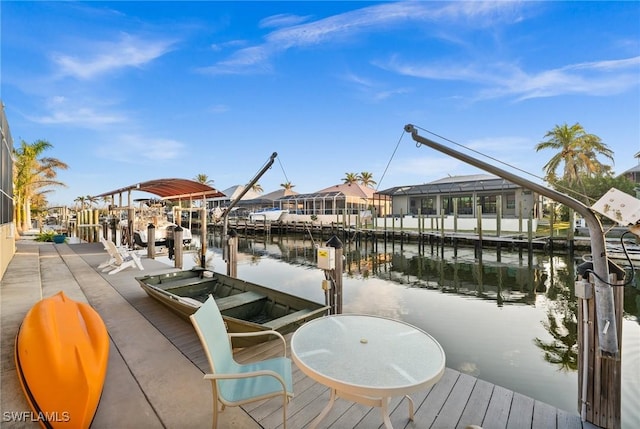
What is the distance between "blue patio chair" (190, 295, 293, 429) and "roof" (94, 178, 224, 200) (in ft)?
28.9

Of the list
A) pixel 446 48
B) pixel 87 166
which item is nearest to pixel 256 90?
pixel 446 48

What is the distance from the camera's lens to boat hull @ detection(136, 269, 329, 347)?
3.57 m

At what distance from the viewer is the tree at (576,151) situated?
84.8 ft

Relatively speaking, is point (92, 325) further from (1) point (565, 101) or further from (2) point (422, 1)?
(1) point (565, 101)

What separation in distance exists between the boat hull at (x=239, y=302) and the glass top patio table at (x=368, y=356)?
108cm

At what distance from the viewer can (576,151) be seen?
26.0m

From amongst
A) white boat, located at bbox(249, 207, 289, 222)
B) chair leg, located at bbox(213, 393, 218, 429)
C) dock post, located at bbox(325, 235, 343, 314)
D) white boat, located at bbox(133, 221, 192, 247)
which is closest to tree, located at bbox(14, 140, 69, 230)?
white boat, located at bbox(133, 221, 192, 247)

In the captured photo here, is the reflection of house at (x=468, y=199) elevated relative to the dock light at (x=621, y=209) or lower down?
elevated

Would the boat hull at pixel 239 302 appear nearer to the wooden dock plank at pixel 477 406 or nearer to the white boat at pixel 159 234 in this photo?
the wooden dock plank at pixel 477 406

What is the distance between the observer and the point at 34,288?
6.12m

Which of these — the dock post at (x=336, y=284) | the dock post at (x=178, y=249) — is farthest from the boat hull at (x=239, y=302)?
the dock post at (x=178, y=249)

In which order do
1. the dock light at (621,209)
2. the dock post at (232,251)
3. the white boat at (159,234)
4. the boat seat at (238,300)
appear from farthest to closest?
the white boat at (159,234), the dock post at (232,251), the boat seat at (238,300), the dock light at (621,209)

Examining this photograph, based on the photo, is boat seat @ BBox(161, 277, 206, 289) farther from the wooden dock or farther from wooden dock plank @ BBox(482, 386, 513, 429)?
wooden dock plank @ BBox(482, 386, 513, 429)

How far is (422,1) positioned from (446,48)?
142 inches
